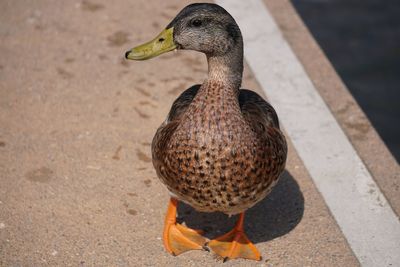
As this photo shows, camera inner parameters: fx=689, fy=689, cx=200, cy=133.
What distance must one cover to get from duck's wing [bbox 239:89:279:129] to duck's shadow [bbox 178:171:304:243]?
566mm

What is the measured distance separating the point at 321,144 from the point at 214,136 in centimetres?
151

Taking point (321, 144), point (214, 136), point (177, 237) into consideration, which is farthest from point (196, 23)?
point (321, 144)

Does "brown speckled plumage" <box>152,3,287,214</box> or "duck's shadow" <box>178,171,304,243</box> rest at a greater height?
"brown speckled plumage" <box>152,3,287,214</box>

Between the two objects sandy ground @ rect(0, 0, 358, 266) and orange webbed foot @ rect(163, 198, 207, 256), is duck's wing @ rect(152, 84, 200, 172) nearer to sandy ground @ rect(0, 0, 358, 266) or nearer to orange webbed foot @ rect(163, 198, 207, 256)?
orange webbed foot @ rect(163, 198, 207, 256)

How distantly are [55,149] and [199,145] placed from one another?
1476 mm

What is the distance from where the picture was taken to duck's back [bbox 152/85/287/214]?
3410 mm

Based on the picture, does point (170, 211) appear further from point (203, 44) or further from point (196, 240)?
point (203, 44)

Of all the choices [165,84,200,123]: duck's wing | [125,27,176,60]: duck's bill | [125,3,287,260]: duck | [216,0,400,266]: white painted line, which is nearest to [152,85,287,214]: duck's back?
[125,3,287,260]: duck

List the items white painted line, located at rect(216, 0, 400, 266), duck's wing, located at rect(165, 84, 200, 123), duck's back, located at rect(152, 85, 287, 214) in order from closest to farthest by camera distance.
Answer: duck's back, located at rect(152, 85, 287, 214), duck's wing, located at rect(165, 84, 200, 123), white painted line, located at rect(216, 0, 400, 266)

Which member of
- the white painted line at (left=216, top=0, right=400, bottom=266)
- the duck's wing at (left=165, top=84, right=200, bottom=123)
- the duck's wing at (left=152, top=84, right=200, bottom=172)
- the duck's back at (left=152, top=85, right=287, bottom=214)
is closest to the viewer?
the duck's back at (left=152, top=85, right=287, bottom=214)

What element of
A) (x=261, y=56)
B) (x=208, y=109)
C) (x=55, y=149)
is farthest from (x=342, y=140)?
(x=55, y=149)

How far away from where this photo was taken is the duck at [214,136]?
3.42 meters

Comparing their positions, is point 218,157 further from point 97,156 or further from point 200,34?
point 97,156

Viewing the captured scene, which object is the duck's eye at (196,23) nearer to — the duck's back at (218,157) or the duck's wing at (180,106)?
the duck's back at (218,157)
